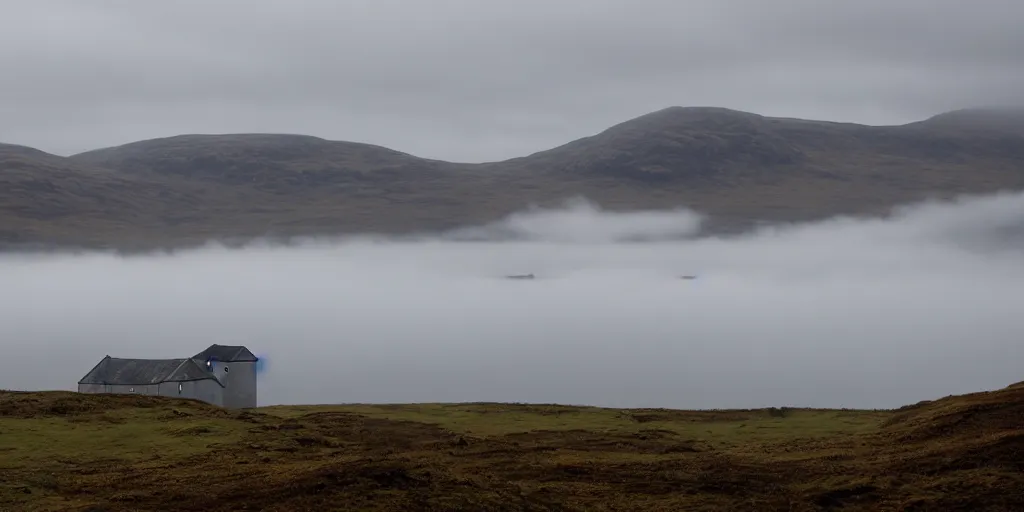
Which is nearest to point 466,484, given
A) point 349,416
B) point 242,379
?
point 349,416

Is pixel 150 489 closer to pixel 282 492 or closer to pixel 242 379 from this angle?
pixel 282 492

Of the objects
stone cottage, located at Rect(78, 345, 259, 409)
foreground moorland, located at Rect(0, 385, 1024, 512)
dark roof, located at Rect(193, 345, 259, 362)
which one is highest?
dark roof, located at Rect(193, 345, 259, 362)

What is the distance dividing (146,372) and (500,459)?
62.6 meters

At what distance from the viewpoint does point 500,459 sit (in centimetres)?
8325

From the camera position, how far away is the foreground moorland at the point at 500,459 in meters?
63.0

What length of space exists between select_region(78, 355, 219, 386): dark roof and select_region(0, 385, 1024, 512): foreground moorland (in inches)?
423

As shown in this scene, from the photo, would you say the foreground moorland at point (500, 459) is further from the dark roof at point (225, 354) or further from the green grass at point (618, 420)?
the dark roof at point (225, 354)

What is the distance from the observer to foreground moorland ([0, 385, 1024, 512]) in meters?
63.0

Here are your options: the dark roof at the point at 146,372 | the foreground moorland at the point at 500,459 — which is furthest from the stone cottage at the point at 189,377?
the foreground moorland at the point at 500,459

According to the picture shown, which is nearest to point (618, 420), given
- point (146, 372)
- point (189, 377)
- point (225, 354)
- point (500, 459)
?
point (500, 459)

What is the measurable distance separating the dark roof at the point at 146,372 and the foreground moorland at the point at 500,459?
35.3ft

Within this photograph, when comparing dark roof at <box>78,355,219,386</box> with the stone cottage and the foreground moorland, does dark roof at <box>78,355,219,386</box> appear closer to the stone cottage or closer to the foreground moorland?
the stone cottage

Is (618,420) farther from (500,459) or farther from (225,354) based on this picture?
(225,354)

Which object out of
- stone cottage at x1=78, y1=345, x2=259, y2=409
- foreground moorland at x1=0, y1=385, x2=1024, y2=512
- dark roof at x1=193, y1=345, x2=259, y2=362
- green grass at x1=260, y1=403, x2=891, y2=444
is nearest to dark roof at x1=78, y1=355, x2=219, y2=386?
stone cottage at x1=78, y1=345, x2=259, y2=409
